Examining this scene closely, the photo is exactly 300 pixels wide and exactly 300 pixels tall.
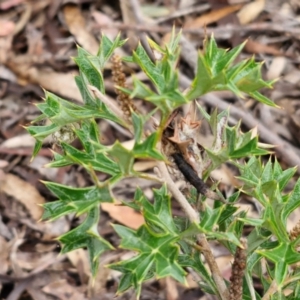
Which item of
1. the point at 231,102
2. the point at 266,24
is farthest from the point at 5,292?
the point at 266,24

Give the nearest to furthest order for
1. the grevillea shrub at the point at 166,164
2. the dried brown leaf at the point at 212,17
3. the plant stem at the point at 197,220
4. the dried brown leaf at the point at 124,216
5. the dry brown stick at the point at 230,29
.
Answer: the grevillea shrub at the point at 166,164, the plant stem at the point at 197,220, the dried brown leaf at the point at 124,216, the dry brown stick at the point at 230,29, the dried brown leaf at the point at 212,17

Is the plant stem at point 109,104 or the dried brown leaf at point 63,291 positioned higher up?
the plant stem at point 109,104

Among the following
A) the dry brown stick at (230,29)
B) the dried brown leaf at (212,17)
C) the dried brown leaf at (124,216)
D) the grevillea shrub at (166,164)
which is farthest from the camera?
the dried brown leaf at (212,17)

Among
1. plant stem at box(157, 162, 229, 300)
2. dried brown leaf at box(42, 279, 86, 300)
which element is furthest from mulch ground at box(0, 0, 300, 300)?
plant stem at box(157, 162, 229, 300)

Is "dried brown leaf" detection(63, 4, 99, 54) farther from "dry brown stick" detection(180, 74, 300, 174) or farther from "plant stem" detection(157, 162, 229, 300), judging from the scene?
"plant stem" detection(157, 162, 229, 300)

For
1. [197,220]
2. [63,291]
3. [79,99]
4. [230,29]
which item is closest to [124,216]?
[63,291]

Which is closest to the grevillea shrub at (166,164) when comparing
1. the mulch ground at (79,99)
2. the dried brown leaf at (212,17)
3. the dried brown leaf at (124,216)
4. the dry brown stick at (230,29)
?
the mulch ground at (79,99)

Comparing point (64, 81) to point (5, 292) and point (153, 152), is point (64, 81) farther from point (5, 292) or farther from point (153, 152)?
point (153, 152)

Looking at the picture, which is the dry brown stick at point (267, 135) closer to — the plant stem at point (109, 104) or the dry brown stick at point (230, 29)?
the dry brown stick at point (230, 29)

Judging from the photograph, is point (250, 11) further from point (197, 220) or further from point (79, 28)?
point (197, 220)

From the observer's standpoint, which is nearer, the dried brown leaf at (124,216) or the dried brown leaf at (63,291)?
the dried brown leaf at (63,291)
